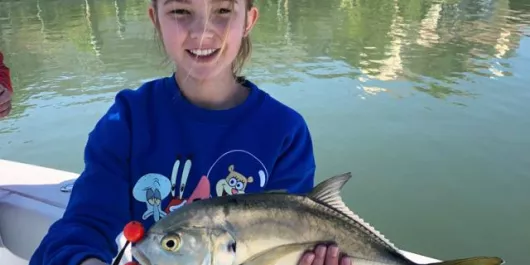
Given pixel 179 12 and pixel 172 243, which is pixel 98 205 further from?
pixel 179 12

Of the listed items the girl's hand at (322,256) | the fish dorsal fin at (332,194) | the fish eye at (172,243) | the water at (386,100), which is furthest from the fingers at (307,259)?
the water at (386,100)

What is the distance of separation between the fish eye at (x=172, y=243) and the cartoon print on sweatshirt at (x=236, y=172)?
55cm

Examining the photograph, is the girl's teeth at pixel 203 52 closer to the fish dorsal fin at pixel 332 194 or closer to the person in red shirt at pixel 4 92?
the fish dorsal fin at pixel 332 194

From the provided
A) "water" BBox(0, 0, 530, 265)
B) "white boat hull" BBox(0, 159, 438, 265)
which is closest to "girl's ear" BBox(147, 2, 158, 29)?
"water" BBox(0, 0, 530, 265)

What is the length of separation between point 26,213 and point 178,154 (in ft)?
4.09

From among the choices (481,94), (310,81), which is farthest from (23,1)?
(481,94)

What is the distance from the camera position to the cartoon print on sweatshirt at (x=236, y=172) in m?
1.71

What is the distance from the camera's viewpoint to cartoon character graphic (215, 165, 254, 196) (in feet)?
5.58

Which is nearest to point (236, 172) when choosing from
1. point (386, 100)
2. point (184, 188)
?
point (184, 188)

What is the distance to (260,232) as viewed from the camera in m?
1.20

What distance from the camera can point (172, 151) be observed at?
1.70m

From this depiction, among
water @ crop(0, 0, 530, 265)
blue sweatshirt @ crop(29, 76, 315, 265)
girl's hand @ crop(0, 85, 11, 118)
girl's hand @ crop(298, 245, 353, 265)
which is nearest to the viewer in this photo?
girl's hand @ crop(298, 245, 353, 265)

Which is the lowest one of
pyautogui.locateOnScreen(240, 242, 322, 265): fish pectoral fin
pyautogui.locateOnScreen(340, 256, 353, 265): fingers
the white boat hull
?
the white boat hull

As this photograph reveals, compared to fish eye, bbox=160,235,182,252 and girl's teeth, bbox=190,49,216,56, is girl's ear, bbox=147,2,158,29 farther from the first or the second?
fish eye, bbox=160,235,182,252
